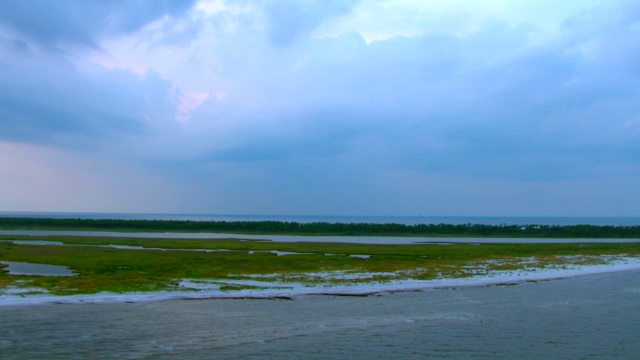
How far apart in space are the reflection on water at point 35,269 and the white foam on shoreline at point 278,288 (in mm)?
Result: 9362

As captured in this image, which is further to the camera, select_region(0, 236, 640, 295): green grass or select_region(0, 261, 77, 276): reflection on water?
select_region(0, 261, 77, 276): reflection on water

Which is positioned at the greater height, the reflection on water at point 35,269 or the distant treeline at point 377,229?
the distant treeline at point 377,229

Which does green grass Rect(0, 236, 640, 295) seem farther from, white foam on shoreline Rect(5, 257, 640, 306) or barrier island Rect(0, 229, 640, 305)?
white foam on shoreline Rect(5, 257, 640, 306)

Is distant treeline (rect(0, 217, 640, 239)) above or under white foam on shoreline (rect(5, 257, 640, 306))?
above

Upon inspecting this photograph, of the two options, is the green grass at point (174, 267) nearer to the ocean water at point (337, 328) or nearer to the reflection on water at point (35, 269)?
the reflection on water at point (35, 269)

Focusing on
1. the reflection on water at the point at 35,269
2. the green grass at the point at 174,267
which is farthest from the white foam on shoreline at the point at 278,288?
the reflection on water at the point at 35,269

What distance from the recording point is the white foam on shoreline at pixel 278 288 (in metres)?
22.5

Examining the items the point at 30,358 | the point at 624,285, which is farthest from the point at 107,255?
the point at 624,285

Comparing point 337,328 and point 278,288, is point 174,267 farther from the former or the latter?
point 337,328

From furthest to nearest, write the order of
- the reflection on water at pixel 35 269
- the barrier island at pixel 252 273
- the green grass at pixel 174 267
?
1. the reflection on water at pixel 35 269
2. the green grass at pixel 174 267
3. the barrier island at pixel 252 273

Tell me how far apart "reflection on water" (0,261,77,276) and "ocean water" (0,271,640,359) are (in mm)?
12409

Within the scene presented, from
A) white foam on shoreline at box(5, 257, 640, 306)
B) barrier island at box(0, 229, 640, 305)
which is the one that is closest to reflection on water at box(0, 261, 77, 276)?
barrier island at box(0, 229, 640, 305)

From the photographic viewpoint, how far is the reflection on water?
3222 centimetres

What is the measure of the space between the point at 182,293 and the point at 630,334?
56.0 ft
